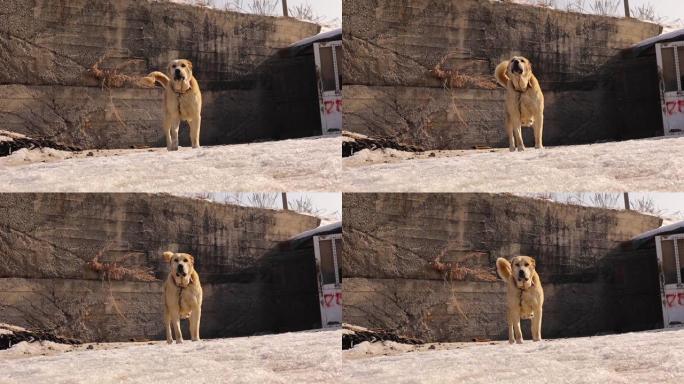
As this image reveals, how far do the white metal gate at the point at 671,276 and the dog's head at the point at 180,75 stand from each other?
5158 millimetres

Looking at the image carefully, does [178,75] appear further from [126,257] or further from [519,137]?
[519,137]

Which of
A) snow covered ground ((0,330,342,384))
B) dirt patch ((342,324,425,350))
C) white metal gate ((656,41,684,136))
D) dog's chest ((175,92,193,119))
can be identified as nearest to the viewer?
snow covered ground ((0,330,342,384))

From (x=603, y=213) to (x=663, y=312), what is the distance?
4.04 feet

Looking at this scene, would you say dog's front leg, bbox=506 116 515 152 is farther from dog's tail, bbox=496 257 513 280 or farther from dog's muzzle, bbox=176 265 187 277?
dog's muzzle, bbox=176 265 187 277

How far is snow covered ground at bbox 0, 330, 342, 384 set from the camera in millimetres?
12484

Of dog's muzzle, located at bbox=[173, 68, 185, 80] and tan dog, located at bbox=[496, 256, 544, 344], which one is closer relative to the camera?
tan dog, located at bbox=[496, 256, 544, 344]

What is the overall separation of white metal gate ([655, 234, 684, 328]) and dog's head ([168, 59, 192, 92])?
5158mm

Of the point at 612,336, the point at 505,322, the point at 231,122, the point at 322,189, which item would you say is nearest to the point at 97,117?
the point at 231,122

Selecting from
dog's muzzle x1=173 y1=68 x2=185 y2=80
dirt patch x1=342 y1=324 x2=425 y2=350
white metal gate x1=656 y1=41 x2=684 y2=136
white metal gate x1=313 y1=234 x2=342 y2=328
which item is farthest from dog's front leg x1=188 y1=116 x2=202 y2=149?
white metal gate x1=656 y1=41 x2=684 y2=136

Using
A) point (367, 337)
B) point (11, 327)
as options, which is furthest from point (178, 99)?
point (367, 337)

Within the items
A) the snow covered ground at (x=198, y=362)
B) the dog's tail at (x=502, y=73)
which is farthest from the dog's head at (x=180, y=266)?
the dog's tail at (x=502, y=73)

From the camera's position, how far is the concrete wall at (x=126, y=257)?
13133 millimetres

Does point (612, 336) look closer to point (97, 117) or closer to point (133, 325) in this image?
point (133, 325)

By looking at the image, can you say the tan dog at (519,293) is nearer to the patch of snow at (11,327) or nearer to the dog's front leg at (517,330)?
the dog's front leg at (517,330)
